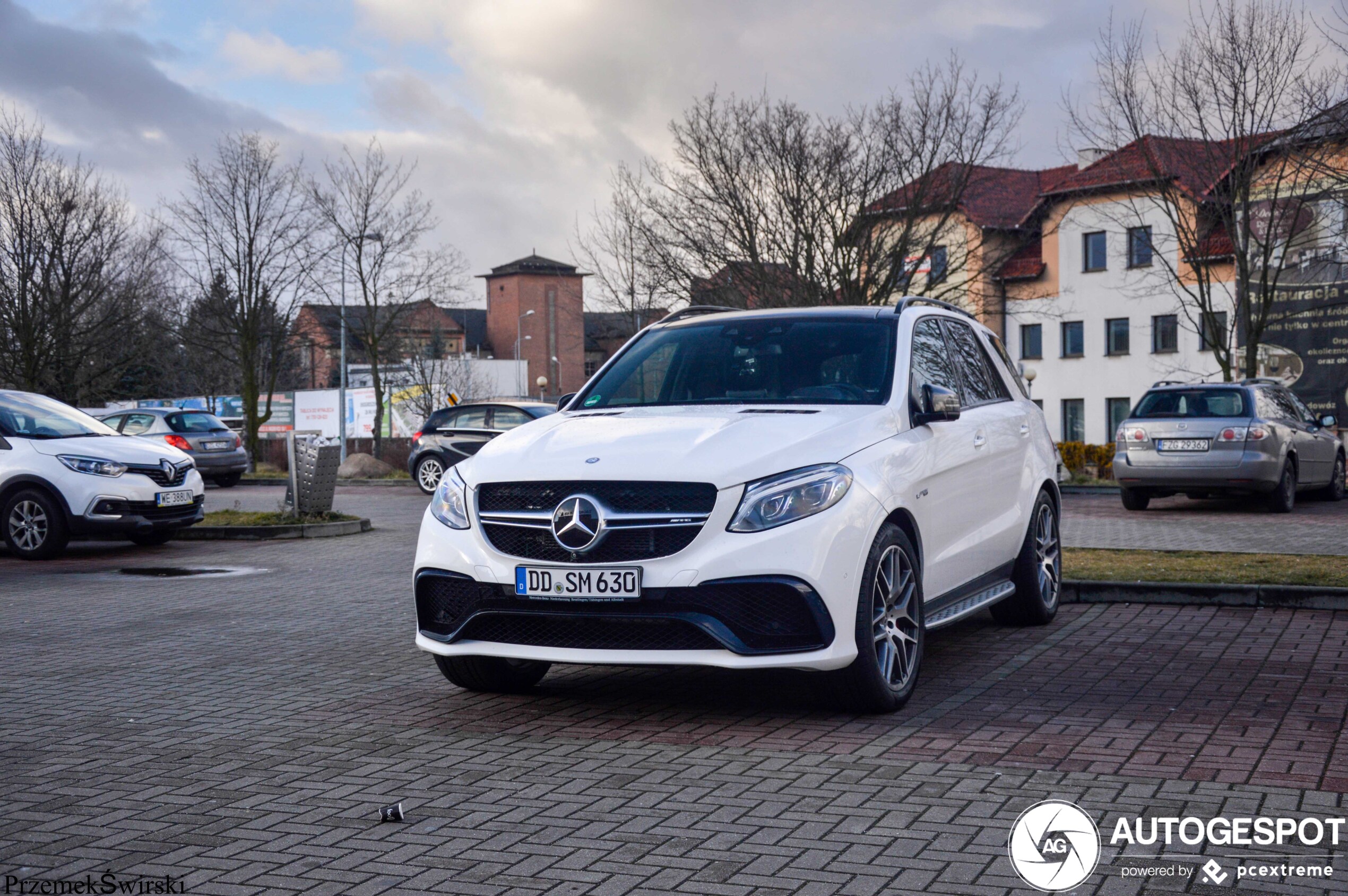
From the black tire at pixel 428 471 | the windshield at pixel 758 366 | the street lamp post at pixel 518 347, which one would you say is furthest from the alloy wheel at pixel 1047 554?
the street lamp post at pixel 518 347

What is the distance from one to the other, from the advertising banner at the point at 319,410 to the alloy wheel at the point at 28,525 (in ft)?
142

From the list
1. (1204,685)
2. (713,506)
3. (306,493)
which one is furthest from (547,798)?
(306,493)

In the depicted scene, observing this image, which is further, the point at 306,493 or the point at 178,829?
the point at 306,493

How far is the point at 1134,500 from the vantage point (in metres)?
18.5

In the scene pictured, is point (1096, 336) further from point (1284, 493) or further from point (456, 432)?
point (1284, 493)

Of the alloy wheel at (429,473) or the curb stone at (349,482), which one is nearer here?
the alloy wheel at (429,473)

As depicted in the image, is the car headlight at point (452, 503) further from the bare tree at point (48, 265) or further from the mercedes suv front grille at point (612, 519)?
the bare tree at point (48, 265)

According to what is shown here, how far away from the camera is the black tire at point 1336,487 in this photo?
20.0 m

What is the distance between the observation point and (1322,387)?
1442 inches

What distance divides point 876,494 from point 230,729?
2.85 m

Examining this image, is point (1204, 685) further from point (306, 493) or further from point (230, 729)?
point (306, 493)

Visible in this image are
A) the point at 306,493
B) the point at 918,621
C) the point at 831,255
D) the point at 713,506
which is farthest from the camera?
the point at 831,255

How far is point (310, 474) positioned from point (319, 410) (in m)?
42.5

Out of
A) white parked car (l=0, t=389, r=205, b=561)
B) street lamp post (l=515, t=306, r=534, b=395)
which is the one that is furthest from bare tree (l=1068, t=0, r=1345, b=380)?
street lamp post (l=515, t=306, r=534, b=395)
